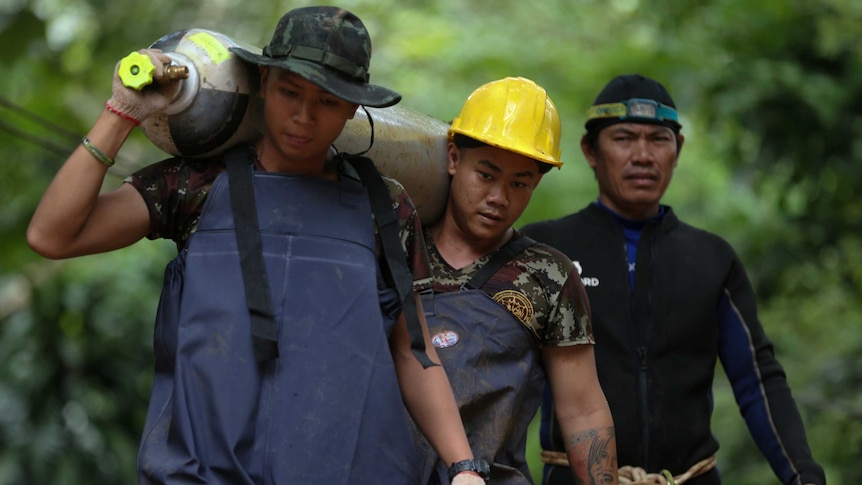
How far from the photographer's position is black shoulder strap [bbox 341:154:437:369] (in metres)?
3.06

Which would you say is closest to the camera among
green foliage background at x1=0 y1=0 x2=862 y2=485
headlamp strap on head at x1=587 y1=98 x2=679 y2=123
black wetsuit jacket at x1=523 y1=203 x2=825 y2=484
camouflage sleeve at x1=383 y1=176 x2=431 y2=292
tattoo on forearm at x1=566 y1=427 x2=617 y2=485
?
camouflage sleeve at x1=383 y1=176 x2=431 y2=292

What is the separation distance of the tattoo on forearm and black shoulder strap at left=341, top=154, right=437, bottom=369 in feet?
2.86

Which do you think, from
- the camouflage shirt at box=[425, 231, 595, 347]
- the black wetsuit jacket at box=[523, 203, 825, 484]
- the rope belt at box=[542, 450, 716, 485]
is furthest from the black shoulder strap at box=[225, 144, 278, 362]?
the black wetsuit jacket at box=[523, 203, 825, 484]

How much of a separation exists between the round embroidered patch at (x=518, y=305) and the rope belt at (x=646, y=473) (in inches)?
28.0

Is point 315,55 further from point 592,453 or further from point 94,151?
point 592,453

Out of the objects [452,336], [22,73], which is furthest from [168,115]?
[22,73]

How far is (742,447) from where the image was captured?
842 centimetres

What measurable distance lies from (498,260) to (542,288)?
164mm

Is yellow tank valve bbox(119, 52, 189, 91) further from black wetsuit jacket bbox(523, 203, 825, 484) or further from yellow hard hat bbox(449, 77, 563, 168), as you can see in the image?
black wetsuit jacket bbox(523, 203, 825, 484)

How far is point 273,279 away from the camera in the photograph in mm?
2896

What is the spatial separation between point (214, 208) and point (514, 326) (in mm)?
1064

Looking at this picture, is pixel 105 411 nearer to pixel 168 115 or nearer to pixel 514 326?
pixel 514 326

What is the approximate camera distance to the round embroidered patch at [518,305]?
12.0 feet

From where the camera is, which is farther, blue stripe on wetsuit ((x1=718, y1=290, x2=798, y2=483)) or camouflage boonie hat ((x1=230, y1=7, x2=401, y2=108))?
blue stripe on wetsuit ((x1=718, y1=290, x2=798, y2=483))
